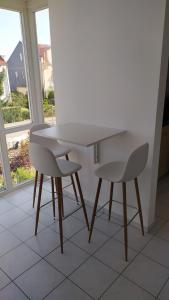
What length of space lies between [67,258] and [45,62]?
2364 mm

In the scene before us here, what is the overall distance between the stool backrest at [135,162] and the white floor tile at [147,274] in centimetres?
72

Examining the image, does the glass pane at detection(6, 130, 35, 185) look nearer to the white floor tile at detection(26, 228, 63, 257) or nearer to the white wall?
the white wall

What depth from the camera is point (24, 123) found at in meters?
3.05

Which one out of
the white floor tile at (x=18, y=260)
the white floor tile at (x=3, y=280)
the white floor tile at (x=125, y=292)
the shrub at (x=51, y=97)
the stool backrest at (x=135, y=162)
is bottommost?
the white floor tile at (x=3, y=280)

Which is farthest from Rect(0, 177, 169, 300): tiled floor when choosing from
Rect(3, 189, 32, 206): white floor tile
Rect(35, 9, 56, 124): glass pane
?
Rect(35, 9, 56, 124): glass pane

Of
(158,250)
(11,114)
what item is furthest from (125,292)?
(11,114)

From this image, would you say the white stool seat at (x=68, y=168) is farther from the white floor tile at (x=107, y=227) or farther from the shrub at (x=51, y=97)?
the shrub at (x=51, y=97)

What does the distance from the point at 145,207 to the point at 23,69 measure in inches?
90.0

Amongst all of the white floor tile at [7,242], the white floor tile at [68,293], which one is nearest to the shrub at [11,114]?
the white floor tile at [7,242]

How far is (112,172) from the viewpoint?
1962mm

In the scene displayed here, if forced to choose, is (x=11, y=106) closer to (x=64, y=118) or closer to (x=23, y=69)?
(x=23, y=69)

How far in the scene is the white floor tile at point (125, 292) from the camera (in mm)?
1526

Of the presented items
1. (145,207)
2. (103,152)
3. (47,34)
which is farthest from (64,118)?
(145,207)

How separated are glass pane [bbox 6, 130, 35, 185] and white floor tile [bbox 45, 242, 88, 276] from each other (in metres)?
1.46
